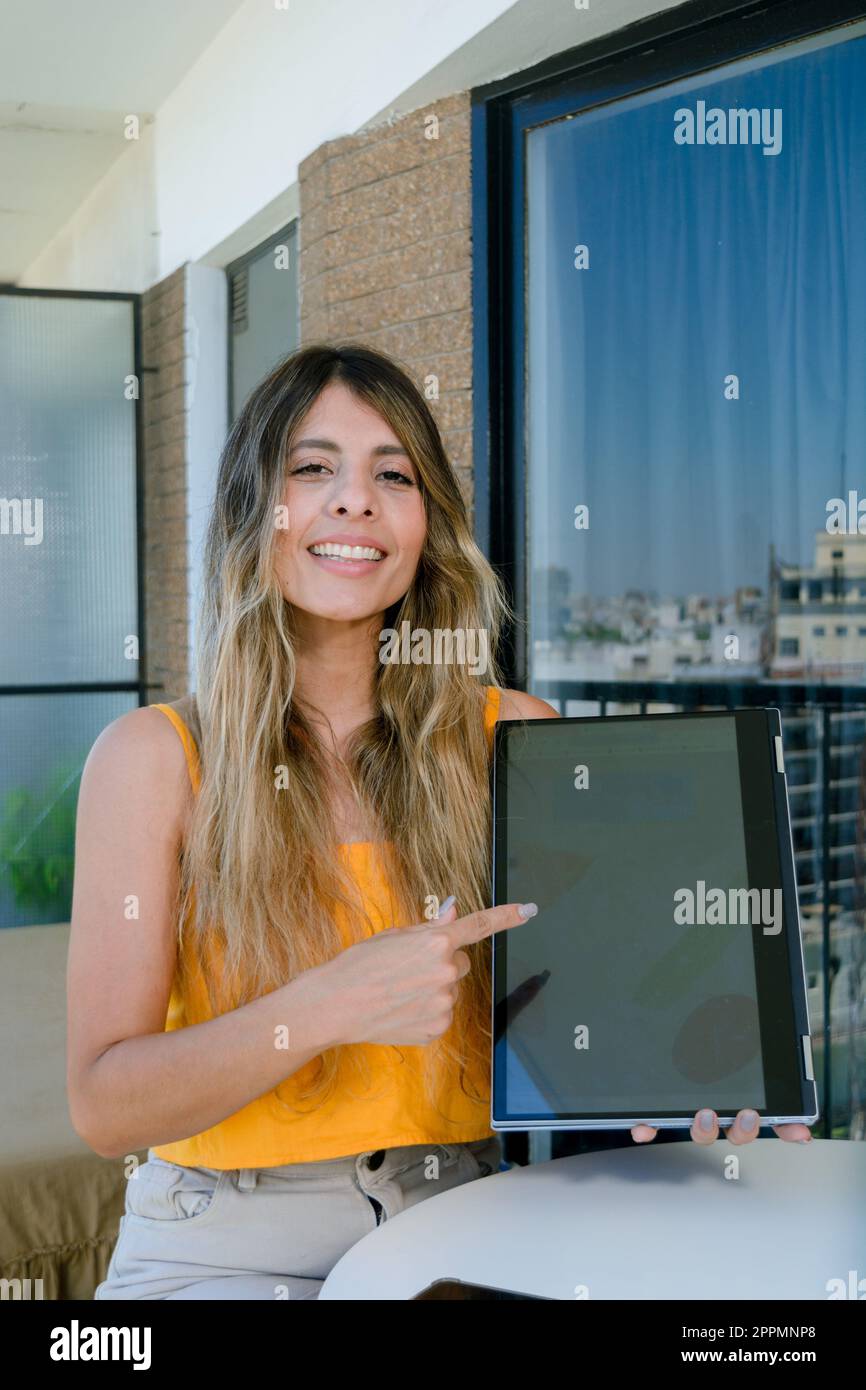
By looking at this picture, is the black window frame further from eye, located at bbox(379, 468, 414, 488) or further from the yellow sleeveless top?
the yellow sleeveless top

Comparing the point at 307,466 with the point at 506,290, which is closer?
the point at 307,466

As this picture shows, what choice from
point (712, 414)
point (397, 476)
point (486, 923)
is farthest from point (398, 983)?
point (712, 414)

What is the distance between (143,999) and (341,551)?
1.70 ft

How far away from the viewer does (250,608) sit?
4.64 feet

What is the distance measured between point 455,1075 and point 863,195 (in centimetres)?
148

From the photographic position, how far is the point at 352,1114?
129 cm

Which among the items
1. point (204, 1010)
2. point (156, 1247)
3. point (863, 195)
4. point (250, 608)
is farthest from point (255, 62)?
point (156, 1247)

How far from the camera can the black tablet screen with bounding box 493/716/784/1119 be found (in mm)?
1136

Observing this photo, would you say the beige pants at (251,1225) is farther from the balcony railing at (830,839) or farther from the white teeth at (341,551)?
the balcony railing at (830,839)

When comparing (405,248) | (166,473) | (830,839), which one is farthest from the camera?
(166,473)

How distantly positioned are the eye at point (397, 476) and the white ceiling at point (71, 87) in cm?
269

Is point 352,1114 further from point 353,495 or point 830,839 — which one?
point 830,839

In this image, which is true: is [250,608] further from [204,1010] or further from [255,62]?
[255,62]

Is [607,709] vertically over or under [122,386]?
under
